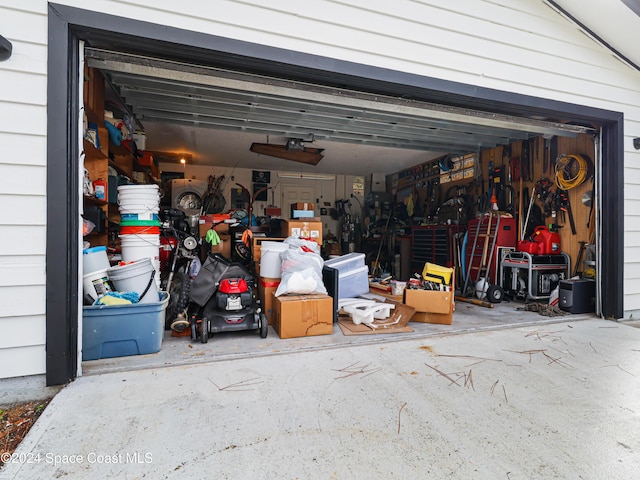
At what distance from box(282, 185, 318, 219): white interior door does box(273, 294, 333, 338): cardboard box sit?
17.1ft

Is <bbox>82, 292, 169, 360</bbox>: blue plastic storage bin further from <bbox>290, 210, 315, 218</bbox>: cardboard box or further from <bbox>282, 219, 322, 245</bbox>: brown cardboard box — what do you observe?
<bbox>290, 210, 315, 218</bbox>: cardboard box

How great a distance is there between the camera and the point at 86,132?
98.2 inches

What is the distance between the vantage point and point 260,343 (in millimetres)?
2562

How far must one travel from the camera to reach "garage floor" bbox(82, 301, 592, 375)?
2.14 metres

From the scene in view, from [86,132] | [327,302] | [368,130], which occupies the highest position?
[368,130]

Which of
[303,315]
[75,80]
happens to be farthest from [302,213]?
[75,80]

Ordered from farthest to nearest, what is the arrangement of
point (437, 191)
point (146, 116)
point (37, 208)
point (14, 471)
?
point (437, 191) < point (146, 116) < point (37, 208) < point (14, 471)

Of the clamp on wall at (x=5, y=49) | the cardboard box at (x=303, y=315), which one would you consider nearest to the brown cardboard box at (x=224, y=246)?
the cardboard box at (x=303, y=315)

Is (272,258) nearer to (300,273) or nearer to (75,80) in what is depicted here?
(300,273)

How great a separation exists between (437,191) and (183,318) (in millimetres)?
5642

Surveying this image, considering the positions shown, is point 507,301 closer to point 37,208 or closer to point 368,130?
point 368,130

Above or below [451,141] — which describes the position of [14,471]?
below

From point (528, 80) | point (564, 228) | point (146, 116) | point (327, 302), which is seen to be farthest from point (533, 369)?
point (146, 116)

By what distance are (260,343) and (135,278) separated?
1.13 meters
